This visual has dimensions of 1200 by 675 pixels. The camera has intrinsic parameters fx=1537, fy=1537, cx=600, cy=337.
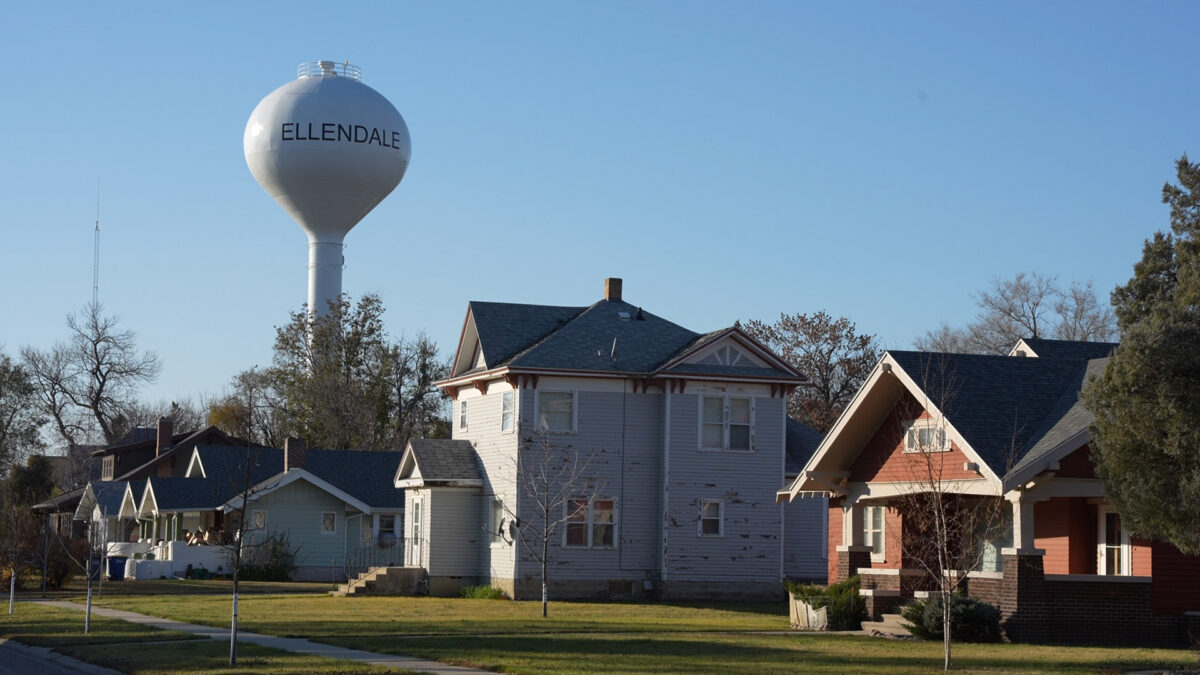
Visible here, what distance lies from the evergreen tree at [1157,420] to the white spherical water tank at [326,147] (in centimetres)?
5455

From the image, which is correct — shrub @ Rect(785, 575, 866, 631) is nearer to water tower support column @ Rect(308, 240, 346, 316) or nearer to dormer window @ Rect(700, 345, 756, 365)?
dormer window @ Rect(700, 345, 756, 365)

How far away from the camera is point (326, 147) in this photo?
7325 centimetres

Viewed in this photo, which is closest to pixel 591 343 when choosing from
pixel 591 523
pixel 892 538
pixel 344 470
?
pixel 591 523

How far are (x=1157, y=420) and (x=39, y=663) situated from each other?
17.7m

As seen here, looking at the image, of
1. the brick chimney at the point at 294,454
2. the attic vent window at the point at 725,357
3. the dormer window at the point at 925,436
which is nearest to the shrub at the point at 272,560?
the brick chimney at the point at 294,454

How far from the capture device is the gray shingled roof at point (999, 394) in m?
29.2

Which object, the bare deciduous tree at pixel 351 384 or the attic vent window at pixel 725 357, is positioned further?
the bare deciduous tree at pixel 351 384

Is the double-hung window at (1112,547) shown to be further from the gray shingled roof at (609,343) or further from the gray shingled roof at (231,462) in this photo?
the gray shingled roof at (231,462)

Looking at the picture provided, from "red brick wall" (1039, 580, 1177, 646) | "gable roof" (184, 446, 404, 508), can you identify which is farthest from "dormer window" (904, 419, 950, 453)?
"gable roof" (184, 446, 404, 508)

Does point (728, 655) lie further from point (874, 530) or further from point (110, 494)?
point (110, 494)

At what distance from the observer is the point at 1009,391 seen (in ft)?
102

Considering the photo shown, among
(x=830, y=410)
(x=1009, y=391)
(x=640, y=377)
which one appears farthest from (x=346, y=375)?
(x=1009, y=391)

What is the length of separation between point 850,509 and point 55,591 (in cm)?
2718

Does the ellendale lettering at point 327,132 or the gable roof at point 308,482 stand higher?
the ellendale lettering at point 327,132
